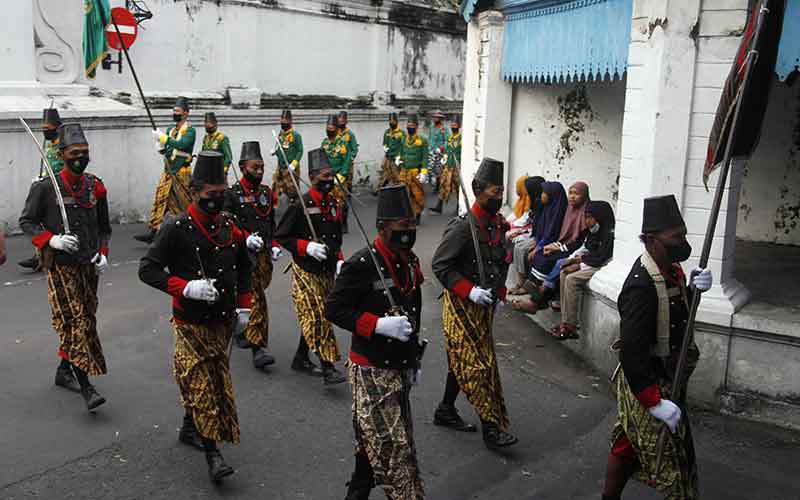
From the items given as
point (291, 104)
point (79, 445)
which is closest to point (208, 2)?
point (291, 104)

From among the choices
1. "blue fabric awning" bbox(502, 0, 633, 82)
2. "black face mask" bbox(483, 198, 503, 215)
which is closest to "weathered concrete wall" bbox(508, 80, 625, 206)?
"blue fabric awning" bbox(502, 0, 633, 82)

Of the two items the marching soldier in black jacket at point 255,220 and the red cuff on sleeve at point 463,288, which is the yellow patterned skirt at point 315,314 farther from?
the red cuff on sleeve at point 463,288

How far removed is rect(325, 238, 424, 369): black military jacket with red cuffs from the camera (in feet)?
15.0

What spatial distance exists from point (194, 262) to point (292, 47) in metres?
14.1

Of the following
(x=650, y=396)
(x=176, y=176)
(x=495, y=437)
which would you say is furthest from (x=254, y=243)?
(x=176, y=176)

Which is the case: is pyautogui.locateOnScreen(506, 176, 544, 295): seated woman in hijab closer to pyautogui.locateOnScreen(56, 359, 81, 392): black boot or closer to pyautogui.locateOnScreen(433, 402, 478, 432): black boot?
pyautogui.locateOnScreen(433, 402, 478, 432): black boot

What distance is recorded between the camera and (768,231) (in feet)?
34.7

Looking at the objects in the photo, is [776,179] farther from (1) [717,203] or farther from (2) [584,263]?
(1) [717,203]

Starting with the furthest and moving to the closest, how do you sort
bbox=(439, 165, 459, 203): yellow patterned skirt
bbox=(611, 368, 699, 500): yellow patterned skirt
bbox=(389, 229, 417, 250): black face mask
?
bbox=(439, 165, 459, 203): yellow patterned skirt → bbox=(389, 229, 417, 250): black face mask → bbox=(611, 368, 699, 500): yellow patterned skirt

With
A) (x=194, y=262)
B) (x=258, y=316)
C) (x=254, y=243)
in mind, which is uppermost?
(x=194, y=262)

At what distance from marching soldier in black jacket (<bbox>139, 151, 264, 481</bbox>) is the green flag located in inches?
389

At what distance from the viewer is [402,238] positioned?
466 cm

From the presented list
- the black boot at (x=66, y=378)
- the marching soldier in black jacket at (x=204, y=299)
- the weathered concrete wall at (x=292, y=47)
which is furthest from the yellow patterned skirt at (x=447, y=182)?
the marching soldier in black jacket at (x=204, y=299)

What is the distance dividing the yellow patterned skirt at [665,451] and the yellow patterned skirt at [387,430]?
1162 mm
